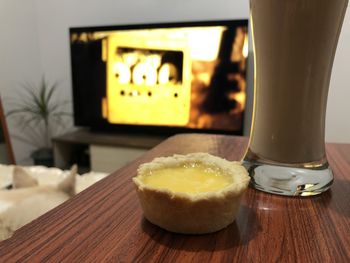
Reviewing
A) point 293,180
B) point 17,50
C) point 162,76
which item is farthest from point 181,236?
point 17,50

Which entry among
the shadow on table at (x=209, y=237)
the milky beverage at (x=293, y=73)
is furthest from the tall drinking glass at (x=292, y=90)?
the shadow on table at (x=209, y=237)

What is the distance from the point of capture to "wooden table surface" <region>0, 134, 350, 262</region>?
0.89 ft

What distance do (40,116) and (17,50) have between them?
21.0 inches

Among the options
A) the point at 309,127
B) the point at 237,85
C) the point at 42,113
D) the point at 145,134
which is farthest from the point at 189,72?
the point at 309,127

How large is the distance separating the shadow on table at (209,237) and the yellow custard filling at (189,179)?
4cm

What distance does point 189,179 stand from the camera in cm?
36

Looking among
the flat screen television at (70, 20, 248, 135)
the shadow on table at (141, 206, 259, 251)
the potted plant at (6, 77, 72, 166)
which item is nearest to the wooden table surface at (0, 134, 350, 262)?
the shadow on table at (141, 206, 259, 251)

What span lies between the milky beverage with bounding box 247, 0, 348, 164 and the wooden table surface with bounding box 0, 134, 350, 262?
0.07 metres

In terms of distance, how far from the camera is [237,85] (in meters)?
1.92

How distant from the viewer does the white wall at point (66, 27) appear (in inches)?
75.1

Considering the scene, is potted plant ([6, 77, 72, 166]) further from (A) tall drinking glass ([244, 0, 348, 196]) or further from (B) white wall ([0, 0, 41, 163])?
(A) tall drinking glass ([244, 0, 348, 196])

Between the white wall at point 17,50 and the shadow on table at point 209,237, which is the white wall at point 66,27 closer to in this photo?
the white wall at point 17,50

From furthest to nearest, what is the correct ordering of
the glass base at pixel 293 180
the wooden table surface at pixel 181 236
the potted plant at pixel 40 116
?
the potted plant at pixel 40 116
the glass base at pixel 293 180
the wooden table surface at pixel 181 236

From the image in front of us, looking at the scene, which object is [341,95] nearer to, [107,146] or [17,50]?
[107,146]
